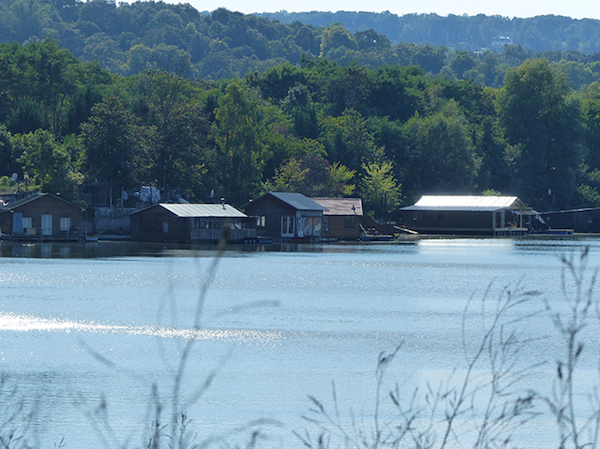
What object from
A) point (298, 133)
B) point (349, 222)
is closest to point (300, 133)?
point (298, 133)

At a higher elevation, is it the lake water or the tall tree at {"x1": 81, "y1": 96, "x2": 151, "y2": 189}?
the tall tree at {"x1": 81, "y1": 96, "x2": 151, "y2": 189}

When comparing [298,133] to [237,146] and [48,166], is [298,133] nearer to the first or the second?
[237,146]

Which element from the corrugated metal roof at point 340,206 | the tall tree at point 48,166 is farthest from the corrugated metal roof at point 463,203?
the tall tree at point 48,166

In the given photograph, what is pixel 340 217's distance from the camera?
86.1 m

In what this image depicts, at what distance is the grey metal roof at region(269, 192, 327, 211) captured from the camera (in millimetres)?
79312

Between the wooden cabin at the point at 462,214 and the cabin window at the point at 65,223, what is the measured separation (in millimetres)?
42781

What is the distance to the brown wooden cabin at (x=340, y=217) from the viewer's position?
85.7 m

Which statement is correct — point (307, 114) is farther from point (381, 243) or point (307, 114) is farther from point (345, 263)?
point (345, 263)

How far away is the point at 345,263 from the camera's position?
191 ft

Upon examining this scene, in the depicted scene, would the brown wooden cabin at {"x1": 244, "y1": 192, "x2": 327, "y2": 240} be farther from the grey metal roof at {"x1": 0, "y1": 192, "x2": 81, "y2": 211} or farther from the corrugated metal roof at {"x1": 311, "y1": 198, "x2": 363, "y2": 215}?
the grey metal roof at {"x1": 0, "y1": 192, "x2": 81, "y2": 211}

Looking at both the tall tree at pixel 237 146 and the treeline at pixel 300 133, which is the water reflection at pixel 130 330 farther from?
the tall tree at pixel 237 146

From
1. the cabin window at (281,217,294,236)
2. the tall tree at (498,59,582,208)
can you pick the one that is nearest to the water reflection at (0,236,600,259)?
the cabin window at (281,217,294,236)

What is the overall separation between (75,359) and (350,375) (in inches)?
276

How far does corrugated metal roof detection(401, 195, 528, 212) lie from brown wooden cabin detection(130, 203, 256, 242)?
3274cm
